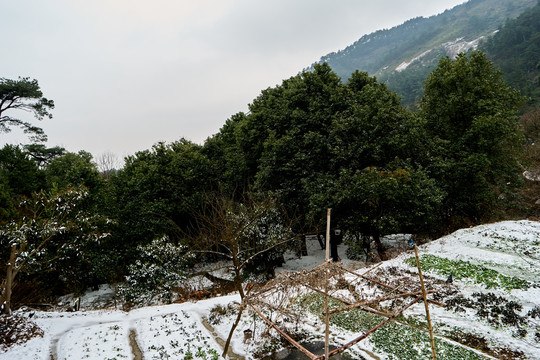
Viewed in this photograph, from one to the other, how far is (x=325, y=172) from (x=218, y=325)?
960 centimetres

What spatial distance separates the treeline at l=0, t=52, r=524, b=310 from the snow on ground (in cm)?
308

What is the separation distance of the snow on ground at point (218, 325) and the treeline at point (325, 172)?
308 centimetres

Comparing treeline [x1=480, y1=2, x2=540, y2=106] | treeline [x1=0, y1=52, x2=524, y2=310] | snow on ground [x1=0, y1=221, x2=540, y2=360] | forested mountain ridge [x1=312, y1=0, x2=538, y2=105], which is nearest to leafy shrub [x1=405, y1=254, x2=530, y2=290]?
snow on ground [x1=0, y1=221, x2=540, y2=360]

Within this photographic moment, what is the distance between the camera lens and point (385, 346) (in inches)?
353

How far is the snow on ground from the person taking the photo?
9.12m

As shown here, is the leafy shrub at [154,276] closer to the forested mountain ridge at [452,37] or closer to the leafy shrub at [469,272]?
the leafy shrub at [469,272]

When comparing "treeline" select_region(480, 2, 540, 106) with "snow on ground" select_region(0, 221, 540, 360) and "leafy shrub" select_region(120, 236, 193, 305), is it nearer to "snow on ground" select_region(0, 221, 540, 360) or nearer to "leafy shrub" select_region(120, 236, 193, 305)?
"snow on ground" select_region(0, 221, 540, 360)

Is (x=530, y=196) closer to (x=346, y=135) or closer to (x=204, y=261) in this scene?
(x=346, y=135)

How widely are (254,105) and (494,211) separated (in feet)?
61.9

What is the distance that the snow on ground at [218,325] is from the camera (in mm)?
9121

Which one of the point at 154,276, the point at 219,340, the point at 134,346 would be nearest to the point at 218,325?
A: the point at 219,340

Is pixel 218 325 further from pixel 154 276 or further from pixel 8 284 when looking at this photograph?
pixel 8 284

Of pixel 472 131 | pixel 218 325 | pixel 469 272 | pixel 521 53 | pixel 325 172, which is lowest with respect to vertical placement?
pixel 469 272

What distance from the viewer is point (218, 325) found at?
11305mm
